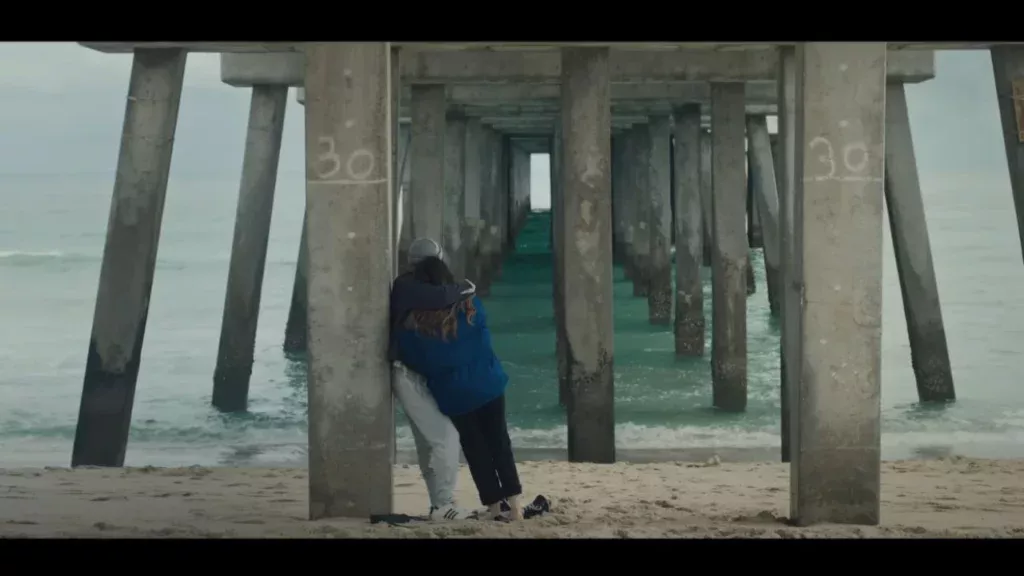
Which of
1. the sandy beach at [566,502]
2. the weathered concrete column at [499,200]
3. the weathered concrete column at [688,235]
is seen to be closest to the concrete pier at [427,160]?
the weathered concrete column at [688,235]

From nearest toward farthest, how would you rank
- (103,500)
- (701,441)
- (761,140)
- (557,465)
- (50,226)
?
(103,500) → (557,465) → (701,441) → (761,140) → (50,226)

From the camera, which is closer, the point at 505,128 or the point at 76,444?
the point at 76,444

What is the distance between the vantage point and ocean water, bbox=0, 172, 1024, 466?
12.5 meters

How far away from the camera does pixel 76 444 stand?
10484 millimetres

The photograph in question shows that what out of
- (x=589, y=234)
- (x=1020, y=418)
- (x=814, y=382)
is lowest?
(x=1020, y=418)

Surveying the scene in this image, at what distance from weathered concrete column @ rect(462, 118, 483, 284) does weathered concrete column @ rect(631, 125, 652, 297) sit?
2540 millimetres

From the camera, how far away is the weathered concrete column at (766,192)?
1714 centimetres

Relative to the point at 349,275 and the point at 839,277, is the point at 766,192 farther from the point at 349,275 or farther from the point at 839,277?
the point at 349,275

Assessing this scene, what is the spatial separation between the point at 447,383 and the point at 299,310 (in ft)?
39.8

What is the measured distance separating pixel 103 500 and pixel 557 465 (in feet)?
8.71

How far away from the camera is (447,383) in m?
6.45

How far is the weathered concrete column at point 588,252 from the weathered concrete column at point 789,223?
175cm

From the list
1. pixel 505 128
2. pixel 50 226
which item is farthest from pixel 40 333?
pixel 50 226
